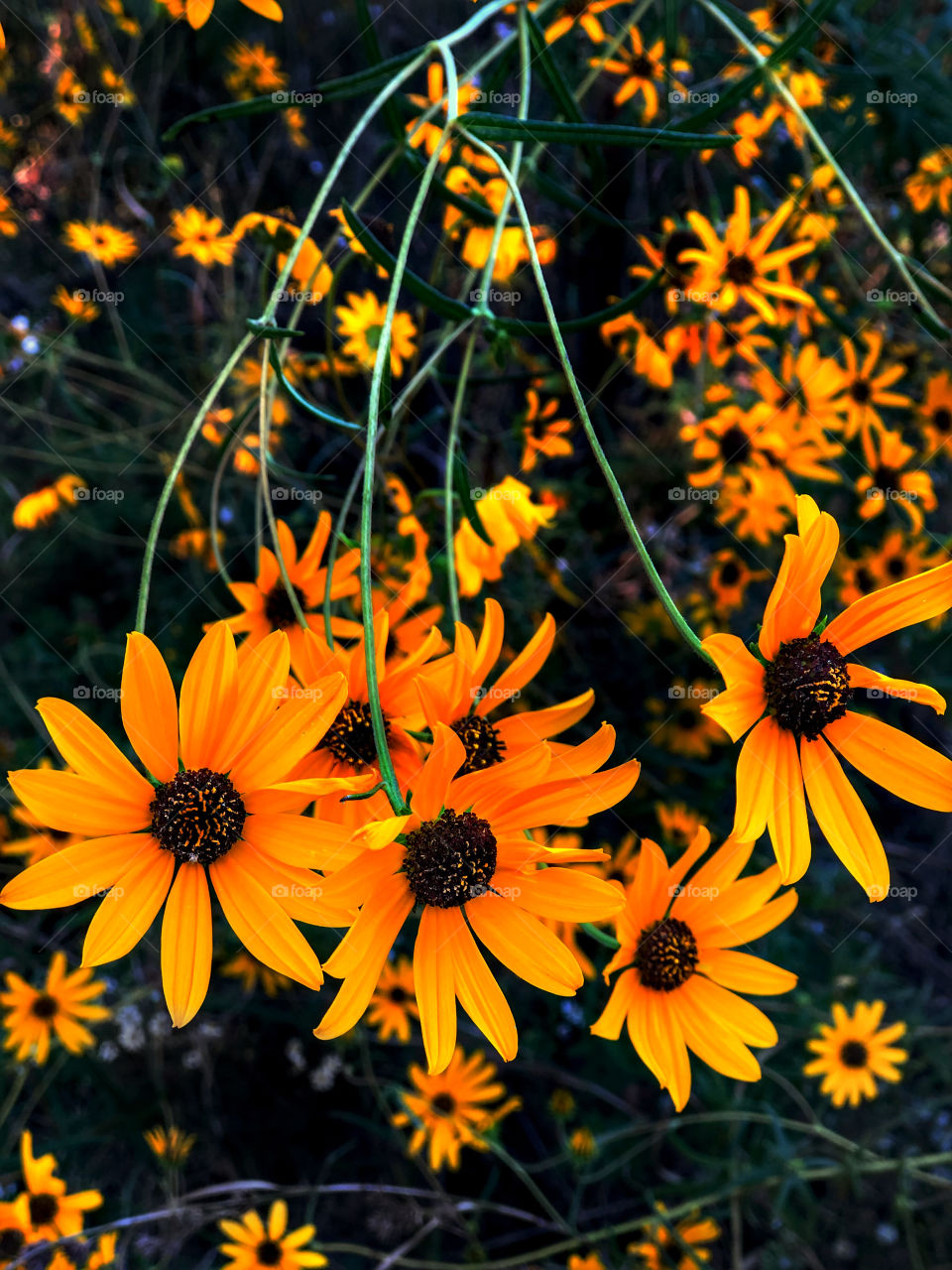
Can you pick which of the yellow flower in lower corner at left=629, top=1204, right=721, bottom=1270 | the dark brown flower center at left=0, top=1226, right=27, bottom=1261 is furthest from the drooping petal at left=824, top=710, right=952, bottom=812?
the dark brown flower center at left=0, top=1226, right=27, bottom=1261

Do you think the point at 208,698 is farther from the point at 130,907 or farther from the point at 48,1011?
the point at 48,1011

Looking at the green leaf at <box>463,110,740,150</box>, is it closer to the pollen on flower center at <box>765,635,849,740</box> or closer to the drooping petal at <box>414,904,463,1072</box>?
the pollen on flower center at <box>765,635,849,740</box>

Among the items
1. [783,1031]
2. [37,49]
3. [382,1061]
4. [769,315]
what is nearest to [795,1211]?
[783,1031]

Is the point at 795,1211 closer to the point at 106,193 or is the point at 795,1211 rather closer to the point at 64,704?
the point at 64,704

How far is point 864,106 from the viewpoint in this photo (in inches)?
80.7

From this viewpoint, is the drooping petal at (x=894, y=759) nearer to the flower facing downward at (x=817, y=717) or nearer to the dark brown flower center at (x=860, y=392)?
the flower facing downward at (x=817, y=717)

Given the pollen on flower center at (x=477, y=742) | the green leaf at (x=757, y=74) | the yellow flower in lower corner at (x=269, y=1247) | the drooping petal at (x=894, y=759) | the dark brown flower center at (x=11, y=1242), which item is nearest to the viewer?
the drooping petal at (x=894, y=759)

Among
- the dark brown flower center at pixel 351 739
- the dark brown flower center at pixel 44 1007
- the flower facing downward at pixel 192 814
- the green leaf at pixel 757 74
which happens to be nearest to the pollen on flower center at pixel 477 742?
the dark brown flower center at pixel 351 739

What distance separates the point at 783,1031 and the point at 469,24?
2331mm

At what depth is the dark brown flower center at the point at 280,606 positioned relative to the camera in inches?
50.3

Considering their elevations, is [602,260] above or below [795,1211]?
above

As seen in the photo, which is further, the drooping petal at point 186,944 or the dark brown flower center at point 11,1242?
the dark brown flower center at point 11,1242

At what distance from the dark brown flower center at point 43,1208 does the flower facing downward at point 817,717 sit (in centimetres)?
171

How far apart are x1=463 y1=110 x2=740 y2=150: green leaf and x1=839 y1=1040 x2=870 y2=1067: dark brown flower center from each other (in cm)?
213
